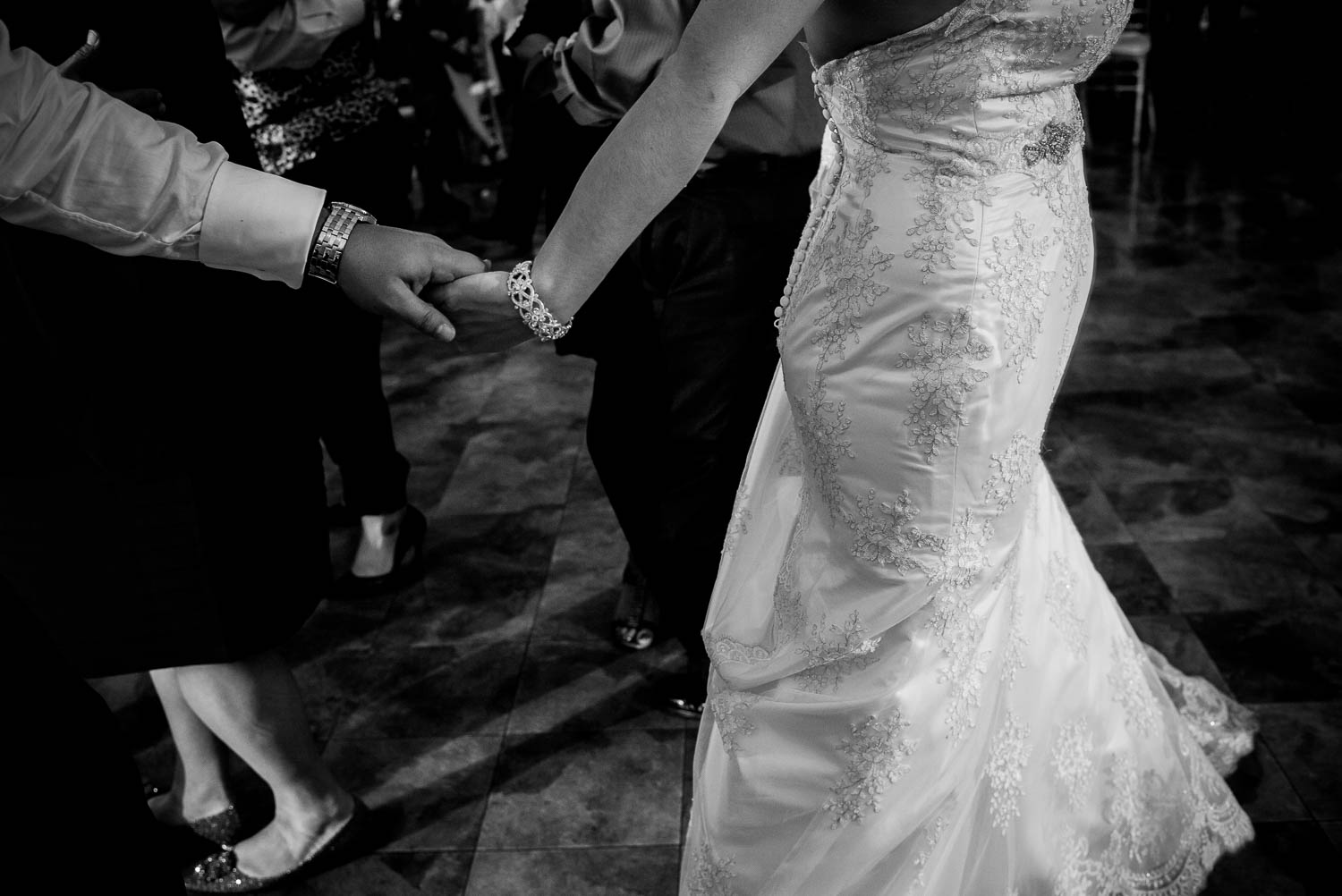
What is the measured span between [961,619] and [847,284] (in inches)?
18.9

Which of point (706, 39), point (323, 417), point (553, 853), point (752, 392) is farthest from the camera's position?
point (323, 417)

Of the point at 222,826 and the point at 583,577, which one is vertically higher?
the point at 222,826

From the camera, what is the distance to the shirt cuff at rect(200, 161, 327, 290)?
1668 millimetres

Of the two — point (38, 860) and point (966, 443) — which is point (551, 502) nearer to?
point (966, 443)

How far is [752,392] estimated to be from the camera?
8.10ft

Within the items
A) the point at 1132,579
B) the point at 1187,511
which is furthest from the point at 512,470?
the point at 1187,511

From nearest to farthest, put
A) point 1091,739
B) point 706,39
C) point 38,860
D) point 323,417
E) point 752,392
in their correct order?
point 38,860
point 706,39
point 1091,739
point 752,392
point 323,417

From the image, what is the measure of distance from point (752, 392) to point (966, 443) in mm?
934

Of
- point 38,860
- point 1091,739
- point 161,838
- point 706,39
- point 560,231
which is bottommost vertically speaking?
point 1091,739

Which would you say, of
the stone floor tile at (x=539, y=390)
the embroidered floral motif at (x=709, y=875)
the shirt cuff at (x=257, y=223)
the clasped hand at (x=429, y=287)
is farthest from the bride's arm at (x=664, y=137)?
the stone floor tile at (x=539, y=390)

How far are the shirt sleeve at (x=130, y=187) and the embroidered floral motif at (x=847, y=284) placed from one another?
73cm

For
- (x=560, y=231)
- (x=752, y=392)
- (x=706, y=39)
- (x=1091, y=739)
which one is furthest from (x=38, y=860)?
(x=752, y=392)

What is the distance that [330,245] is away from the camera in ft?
5.72

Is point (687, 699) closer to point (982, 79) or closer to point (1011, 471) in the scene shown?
point (1011, 471)
